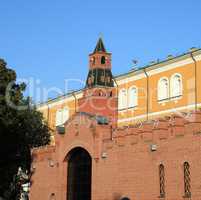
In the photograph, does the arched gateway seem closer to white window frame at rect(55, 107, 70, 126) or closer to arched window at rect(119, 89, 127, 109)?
arched window at rect(119, 89, 127, 109)

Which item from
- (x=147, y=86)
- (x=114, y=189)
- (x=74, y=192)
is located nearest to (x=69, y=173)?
(x=74, y=192)

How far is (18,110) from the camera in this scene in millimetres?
28750

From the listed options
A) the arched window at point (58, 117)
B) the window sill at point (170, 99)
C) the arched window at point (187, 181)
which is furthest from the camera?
the arched window at point (58, 117)

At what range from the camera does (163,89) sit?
132 feet

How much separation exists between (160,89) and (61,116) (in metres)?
19.0

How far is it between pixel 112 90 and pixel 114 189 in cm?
2607

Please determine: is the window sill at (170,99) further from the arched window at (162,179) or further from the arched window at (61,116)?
the arched window at (162,179)

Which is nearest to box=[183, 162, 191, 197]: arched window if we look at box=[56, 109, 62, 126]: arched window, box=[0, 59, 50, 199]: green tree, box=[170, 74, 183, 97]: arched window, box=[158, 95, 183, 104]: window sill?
box=[0, 59, 50, 199]: green tree

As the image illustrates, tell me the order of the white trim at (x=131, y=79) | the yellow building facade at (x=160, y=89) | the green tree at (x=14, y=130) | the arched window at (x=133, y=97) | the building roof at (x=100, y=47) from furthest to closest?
the building roof at (x=100, y=47), the arched window at (x=133, y=97), the white trim at (x=131, y=79), the yellow building facade at (x=160, y=89), the green tree at (x=14, y=130)

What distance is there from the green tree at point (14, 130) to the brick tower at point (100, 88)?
11139 mm

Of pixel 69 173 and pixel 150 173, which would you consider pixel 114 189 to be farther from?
pixel 69 173

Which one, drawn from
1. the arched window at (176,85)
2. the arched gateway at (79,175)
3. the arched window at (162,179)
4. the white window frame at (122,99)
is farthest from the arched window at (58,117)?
the arched window at (162,179)

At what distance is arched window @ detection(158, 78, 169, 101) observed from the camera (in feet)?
130

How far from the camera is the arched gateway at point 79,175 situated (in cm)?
2575
